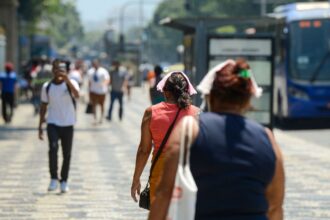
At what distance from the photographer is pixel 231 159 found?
5.62 metres

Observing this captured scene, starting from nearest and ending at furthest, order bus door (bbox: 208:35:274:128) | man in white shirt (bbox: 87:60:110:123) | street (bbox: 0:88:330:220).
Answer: street (bbox: 0:88:330:220)
bus door (bbox: 208:35:274:128)
man in white shirt (bbox: 87:60:110:123)

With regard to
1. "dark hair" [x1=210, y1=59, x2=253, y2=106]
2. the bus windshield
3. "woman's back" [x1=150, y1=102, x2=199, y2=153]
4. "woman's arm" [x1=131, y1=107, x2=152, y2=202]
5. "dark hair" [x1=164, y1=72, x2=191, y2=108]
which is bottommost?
the bus windshield

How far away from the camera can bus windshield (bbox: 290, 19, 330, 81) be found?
30.5 m

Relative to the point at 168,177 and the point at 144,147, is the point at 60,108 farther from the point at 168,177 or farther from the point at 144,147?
the point at 168,177

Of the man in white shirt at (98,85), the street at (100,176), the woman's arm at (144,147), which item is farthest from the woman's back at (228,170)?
the man in white shirt at (98,85)

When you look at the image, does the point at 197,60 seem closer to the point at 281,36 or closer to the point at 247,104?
the point at 281,36

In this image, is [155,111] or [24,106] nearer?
[155,111]

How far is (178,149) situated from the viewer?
5.66m

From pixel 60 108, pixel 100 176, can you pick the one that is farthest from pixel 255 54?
pixel 60 108

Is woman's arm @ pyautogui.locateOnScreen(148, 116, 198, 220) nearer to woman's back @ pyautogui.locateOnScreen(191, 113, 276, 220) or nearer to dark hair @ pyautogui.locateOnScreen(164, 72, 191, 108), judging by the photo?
woman's back @ pyautogui.locateOnScreen(191, 113, 276, 220)

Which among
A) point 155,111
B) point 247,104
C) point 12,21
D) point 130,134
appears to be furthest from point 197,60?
point 12,21

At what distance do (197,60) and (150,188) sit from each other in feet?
43.2

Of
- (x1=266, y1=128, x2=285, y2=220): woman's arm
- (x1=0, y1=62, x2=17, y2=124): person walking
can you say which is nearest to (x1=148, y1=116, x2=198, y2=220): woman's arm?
(x1=266, y1=128, x2=285, y2=220): woman's arm

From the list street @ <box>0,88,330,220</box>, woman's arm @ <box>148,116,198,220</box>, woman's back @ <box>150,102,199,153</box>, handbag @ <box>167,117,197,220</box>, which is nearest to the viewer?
handbag @ <box>167,117,197,220</box>
